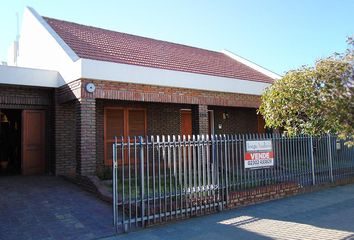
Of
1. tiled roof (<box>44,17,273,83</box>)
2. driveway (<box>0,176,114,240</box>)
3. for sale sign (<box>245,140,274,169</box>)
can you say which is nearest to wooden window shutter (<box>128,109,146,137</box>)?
tiled roof (<box>44,17,273,83</box>)

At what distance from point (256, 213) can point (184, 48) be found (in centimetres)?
1068

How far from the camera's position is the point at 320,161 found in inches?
421

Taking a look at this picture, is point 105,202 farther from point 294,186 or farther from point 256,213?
point 294,186

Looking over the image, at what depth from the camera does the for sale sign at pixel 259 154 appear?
8445mm

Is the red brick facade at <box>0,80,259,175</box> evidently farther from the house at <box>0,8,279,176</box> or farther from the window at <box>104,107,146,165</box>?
the window at <box>104,107,146,165</box>

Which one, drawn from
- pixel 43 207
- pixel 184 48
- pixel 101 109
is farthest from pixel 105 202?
pixel 184 48

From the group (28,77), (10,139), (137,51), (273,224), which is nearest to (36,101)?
(28,77)

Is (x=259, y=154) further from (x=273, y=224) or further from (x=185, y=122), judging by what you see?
(x=185, y=122)

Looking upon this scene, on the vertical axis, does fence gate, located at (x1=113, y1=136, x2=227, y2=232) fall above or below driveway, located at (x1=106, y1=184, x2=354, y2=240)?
above

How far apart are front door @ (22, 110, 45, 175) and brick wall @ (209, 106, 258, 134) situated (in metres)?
7.02

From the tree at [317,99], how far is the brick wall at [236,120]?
5500 mm

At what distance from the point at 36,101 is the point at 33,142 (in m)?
1.34

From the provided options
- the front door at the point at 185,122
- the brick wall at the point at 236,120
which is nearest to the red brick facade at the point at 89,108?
the front door at the point at 185,122

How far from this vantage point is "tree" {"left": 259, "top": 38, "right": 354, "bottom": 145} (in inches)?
273
